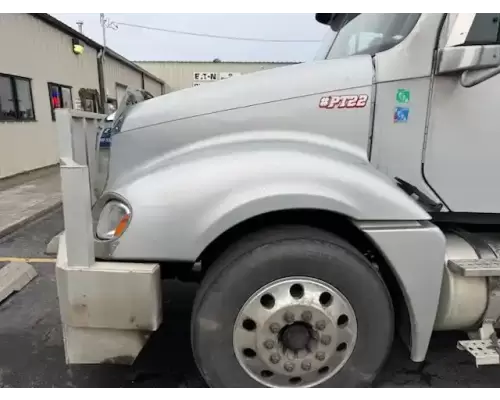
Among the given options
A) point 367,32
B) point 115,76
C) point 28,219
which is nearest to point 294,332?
point 367,32

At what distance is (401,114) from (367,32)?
0.72 m

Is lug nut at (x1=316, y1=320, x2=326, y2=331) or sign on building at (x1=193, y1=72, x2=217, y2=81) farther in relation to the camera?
sign on building at (x1=193, y1=72, x2=217, y2=81)

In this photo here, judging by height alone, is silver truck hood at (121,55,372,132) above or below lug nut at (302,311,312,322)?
above

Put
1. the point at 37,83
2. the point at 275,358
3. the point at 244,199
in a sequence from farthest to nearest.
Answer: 1. the point at 37,83
2. the point at 275,358
3. the point at 244,199

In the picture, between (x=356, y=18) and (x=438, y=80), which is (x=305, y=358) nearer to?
(x=438, y=80)

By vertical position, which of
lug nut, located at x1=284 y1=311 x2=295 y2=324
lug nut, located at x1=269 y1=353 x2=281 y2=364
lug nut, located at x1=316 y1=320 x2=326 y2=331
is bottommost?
lug nut, located at x1=269 y1=353 x2=281 y2=364

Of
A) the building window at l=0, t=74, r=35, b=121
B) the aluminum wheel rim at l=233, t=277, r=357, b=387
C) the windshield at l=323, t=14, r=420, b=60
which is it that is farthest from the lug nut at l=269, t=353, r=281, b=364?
the building window at l=0, t=74, r=35, b=121

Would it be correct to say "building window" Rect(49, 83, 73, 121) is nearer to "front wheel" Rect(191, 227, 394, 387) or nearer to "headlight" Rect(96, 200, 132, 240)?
"headlight" Rect(96, 200, 132, 240)

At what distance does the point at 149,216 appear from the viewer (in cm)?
194

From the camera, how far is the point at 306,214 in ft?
6.92

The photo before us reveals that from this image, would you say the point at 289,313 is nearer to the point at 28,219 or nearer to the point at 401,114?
the point at 401,114

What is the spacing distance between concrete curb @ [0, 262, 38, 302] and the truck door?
359cm

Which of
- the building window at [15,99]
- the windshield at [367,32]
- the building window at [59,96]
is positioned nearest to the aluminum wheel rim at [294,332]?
the windshield at [367,32]

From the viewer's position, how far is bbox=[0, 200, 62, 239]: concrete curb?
5.43m
